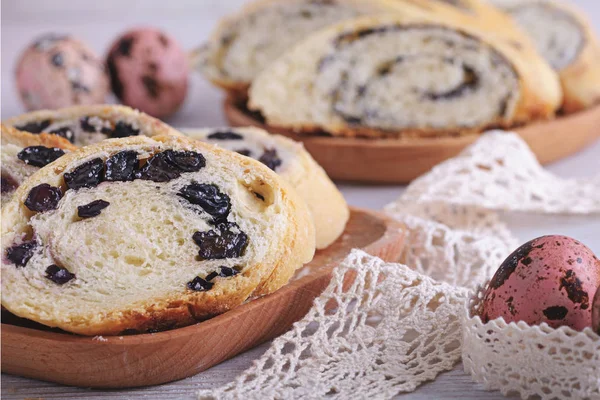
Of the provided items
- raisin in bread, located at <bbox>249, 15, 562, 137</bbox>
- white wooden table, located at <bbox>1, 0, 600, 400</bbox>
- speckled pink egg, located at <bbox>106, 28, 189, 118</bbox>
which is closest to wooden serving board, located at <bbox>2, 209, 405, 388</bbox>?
white wooden table, located at <bbox>1, 0, 600, 400</bbox>

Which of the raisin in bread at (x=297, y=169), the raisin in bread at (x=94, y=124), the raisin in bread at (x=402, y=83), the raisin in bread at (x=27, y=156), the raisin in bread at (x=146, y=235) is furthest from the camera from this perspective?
the raisin in bread at (x=402, y=83)

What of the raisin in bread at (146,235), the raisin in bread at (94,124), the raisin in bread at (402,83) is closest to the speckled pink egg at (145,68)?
the raisin in bread at (402,83)

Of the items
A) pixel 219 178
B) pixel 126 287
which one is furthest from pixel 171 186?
pixel 126 287

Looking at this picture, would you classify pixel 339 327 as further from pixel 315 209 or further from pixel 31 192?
pixel 31 192

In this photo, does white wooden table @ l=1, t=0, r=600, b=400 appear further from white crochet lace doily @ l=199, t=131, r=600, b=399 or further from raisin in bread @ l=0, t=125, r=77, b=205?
raisin in bread @ l=0, t=125, r=77, b=205

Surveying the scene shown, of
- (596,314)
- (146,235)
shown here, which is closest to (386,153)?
(146,235)

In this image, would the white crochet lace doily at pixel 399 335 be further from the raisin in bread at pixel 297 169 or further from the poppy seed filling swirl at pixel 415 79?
the poppy seed filling swirl at pixel 415 79
